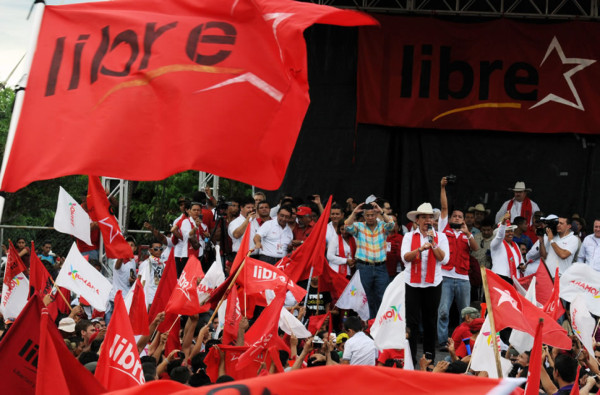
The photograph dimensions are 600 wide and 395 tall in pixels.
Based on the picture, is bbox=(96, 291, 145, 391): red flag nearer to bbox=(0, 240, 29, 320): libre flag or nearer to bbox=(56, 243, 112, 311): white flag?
bbox=(56, 243, 112, 311): white flag

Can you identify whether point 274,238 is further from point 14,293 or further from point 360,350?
point 360,350

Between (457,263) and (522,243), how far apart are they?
6.91 ft

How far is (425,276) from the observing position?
11.8 m

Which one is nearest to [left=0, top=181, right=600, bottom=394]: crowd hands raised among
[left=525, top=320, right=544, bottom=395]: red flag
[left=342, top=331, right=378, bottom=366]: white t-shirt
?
[left=342, top=331, right=378, bottom=366]: white t-shirt

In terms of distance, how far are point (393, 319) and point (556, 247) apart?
4.61m

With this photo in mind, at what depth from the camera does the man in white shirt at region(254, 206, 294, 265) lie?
43.3ft

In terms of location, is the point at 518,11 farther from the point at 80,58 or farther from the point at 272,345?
the point at 80,58

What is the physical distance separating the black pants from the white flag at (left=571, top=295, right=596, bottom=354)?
2802 millimetres

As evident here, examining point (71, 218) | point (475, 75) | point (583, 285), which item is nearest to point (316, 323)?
point (583, 285)

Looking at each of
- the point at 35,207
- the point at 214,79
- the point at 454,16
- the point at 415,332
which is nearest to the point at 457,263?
the point at 415,332

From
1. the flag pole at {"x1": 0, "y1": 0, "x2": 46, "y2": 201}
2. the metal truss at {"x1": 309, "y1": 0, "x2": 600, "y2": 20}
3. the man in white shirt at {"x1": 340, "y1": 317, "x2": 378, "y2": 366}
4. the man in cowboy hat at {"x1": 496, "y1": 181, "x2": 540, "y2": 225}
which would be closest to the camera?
the flag pole at {"x1": 0, "y1": 0, "x2": 46, "y2": 201}

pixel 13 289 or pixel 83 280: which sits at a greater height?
pixel 83 280

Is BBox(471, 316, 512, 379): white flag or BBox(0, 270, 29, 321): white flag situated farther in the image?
BBox(0, 270, 29, 321): white flag

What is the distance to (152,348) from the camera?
30.4ft
